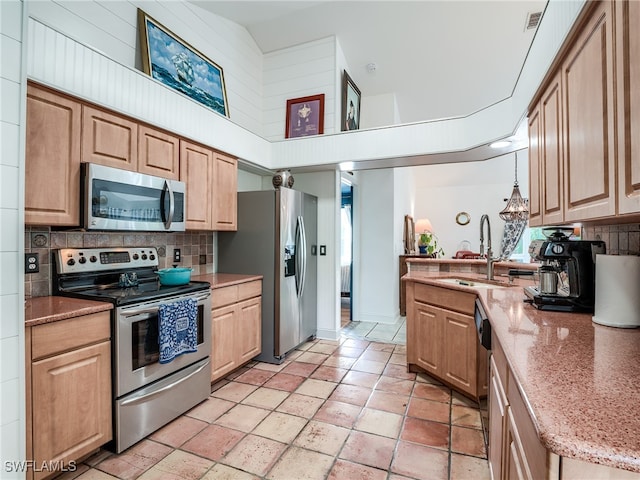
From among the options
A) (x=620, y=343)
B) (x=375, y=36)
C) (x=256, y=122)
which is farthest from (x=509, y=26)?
(x=620, y=343)

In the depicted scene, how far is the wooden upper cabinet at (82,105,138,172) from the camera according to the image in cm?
197

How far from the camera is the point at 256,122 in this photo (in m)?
4.21

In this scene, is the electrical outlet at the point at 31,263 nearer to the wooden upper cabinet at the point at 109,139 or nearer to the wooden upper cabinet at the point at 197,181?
the wooden upper cabinet at the point at 109,139

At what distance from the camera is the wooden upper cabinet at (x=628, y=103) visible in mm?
930

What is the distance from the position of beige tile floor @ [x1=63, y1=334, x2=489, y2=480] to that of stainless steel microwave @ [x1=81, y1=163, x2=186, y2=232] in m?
1.38

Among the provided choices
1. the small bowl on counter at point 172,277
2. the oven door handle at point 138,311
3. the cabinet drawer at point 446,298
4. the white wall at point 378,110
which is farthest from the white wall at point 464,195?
the oven door handle at point 138,311

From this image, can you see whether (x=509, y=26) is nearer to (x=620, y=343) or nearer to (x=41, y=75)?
(x=620, y=343)

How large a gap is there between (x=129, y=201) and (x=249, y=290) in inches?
53.7

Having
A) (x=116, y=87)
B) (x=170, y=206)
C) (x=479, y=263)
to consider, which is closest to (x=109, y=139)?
(x=116, y=87)

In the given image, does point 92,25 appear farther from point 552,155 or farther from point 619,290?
point 619,290

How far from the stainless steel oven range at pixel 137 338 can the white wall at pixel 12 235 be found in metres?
0.48

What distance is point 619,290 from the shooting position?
4.43ft

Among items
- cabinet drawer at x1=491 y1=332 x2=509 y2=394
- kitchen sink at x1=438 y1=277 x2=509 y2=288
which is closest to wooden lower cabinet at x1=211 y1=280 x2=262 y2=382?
kitchen sink at x1=438 y1=277 x2=509 y2=288

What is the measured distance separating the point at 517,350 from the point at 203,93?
3.36 metres
